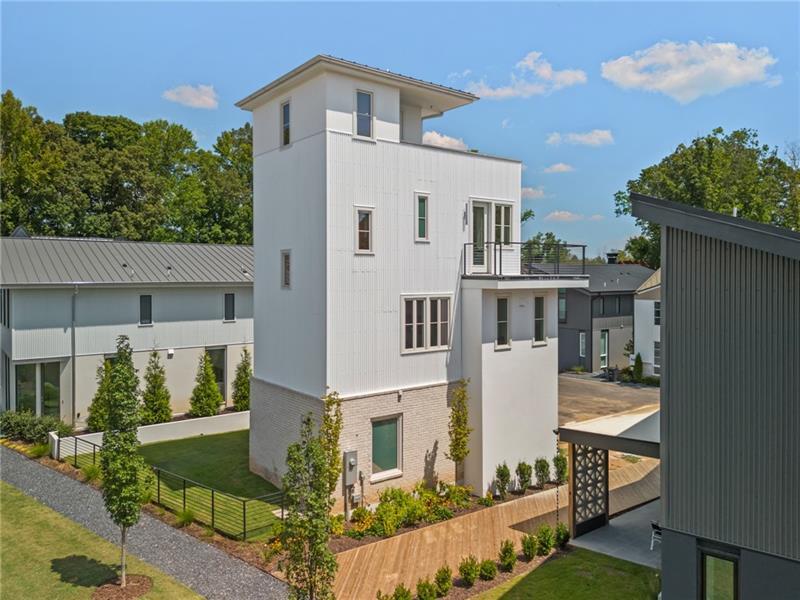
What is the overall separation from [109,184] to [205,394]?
2377 centimetres

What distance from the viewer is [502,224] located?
715 inches

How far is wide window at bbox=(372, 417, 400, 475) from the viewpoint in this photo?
1555 centimetres

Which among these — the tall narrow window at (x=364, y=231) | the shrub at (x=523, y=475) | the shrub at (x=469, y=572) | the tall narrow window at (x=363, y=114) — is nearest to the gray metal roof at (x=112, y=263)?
the tall narrow window at (x=364, y=231)

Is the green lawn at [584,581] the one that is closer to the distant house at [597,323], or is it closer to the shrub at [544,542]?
the shrub at [544,542]

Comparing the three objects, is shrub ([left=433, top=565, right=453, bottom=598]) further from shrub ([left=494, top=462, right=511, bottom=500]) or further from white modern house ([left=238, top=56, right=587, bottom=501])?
shrub ([left=494, top=462, right=511, bottom=500])

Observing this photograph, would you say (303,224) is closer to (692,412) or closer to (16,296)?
(692,412)

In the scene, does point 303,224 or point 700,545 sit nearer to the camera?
point 700,545

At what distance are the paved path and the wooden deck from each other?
1.66m

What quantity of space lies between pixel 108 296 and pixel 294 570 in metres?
18.3

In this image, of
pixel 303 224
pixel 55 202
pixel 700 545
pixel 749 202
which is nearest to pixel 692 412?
pixel 700 545

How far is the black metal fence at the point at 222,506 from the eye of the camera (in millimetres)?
14002

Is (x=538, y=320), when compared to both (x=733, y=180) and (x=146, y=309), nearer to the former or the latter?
(x=146, y=309)

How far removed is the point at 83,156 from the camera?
136ft

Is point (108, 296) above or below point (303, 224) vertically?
below
